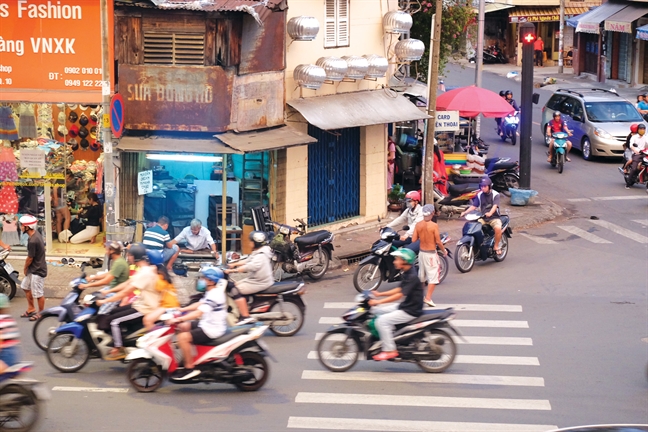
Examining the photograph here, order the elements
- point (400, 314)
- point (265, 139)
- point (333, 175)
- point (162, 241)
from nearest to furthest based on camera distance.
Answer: point (400, 314) < point (162, 241) < point (265, 139) < point (333, 175)

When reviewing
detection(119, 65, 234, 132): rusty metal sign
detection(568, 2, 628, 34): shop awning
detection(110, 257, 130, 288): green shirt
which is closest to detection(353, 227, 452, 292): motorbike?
detection(119, 65, 234, 132): rusty metal sign

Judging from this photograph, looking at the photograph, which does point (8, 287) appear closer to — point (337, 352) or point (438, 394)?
point (337, 352)

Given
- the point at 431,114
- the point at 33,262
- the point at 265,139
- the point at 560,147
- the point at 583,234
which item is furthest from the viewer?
the point at 560,147

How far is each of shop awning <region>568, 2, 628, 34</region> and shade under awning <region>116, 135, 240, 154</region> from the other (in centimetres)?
2996

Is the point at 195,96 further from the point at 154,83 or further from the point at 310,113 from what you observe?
the point at 310,113

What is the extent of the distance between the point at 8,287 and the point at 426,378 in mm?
7386

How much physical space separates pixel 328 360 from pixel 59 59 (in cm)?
808

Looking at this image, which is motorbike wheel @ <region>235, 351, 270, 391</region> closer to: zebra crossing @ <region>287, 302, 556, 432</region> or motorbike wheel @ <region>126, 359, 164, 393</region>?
zebra crossing @ <region>287, 302, 556, 432</region>

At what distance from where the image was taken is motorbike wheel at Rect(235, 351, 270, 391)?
1059 cm

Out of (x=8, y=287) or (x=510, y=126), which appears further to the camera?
(x=510, y=126)

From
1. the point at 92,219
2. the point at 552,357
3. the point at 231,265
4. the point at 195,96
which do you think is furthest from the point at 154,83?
the point at 552,357

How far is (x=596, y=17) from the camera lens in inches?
1684

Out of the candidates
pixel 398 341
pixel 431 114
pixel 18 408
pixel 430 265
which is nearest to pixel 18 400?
pixel 18 408

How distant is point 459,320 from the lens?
1393 centimetres
